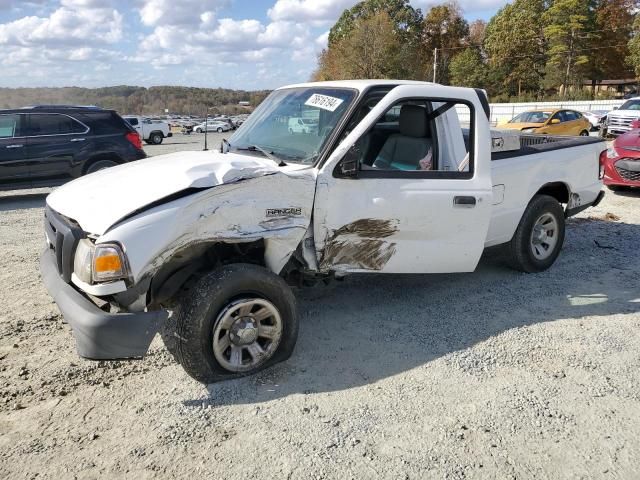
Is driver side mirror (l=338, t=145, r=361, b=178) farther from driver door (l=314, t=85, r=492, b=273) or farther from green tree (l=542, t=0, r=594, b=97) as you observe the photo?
green tree (l=542, t=0, r=594, b=97)

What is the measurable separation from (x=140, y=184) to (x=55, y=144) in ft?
25.6

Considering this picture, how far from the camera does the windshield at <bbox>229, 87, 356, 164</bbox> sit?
404 cm

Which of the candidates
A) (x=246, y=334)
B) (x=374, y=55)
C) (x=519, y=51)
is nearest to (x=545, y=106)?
(x=519, y=51)

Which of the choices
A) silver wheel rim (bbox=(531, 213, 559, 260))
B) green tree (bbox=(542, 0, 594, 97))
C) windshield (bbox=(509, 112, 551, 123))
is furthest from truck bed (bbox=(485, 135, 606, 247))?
green tree (bbox=(542, 0, 594, 97))

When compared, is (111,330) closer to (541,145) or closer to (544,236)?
(544,236)

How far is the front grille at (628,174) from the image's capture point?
9.95 m

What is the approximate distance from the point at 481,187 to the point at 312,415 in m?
2.26

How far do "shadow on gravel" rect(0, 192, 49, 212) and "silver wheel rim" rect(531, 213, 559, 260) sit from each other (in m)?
8.33

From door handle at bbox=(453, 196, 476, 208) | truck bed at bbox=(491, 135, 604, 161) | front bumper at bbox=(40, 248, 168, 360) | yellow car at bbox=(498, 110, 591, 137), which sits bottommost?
front bumper at bbox=(40, 248, 168, 360)

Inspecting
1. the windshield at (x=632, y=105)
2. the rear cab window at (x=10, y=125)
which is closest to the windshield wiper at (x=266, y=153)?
the rear cab window at (x=10, y=125)

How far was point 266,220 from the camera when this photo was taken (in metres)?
3.59

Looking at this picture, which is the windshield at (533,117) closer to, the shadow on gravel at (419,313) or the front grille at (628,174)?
the front grille at (628,174)

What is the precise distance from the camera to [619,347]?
418cm

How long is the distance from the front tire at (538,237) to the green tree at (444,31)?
74.6 meters
